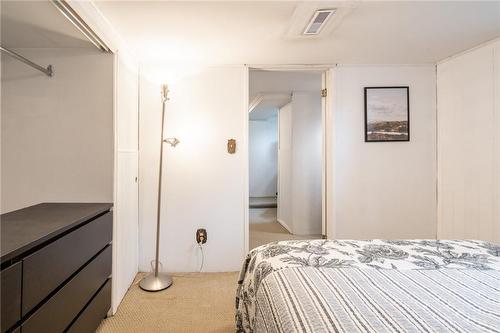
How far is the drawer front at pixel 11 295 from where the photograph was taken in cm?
98

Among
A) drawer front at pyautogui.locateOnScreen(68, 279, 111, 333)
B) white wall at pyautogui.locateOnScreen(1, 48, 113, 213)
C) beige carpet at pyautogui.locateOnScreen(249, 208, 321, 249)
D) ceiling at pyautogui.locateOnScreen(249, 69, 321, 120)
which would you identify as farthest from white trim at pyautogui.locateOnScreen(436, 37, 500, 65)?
drawer front at pyautogui.locateOnScreen(68, 279, 111, 333)

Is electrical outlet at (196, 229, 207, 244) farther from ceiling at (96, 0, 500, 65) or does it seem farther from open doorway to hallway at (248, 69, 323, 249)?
ceiling at (96, 0, 500, 65)

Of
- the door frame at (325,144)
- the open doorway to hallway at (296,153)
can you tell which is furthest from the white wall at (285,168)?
the door frame at (325,144)

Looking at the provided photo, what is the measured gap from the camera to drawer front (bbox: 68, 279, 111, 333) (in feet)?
5.03

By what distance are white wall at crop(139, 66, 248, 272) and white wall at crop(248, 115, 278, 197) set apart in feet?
15.1

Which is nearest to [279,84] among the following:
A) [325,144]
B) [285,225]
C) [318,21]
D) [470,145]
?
[325,144]

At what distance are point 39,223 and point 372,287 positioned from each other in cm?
160

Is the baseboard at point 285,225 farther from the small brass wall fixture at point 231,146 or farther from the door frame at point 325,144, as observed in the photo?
the small brass wall fixture at point 231,146

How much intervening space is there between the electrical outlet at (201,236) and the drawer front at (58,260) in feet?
3.54

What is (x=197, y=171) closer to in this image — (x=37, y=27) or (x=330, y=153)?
(x=330, y=153)

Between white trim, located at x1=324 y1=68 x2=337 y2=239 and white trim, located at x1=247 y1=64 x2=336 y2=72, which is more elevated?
white trim, located at x1=247 y1=64 x2=336 y2=72

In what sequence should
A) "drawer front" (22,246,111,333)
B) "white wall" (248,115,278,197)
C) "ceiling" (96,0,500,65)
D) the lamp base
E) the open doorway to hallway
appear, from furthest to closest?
"white wall" (248,115,278,197) < the open doorway to hallway < the lamp base < "ceiling" (96,0,500,65) < "drawer front" (22,246,111,333)

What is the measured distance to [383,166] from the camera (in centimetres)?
292

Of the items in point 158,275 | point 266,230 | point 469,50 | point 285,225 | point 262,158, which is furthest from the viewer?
point 262,158
